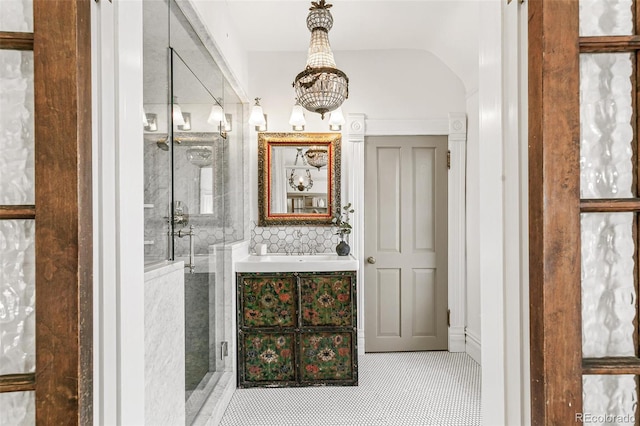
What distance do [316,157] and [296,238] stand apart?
0.78m

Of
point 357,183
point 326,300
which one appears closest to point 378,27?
point 357,183

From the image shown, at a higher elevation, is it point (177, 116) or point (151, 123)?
point (177, 116)

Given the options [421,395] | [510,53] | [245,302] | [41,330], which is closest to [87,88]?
[41,330]

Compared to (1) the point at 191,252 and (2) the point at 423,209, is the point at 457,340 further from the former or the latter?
(1) the point at 191,252

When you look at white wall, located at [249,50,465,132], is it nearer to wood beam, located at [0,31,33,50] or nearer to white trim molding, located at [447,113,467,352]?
white trim molding, located at [447,113,467,352]

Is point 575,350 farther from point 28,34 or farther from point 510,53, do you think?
point 28,34

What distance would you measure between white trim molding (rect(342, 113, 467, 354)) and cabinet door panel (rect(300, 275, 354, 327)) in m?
→ 0.71

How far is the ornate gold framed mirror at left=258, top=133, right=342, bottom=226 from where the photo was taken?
352 cm

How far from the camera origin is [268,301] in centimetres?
285

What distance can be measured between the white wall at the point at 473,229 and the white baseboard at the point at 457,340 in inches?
1.9

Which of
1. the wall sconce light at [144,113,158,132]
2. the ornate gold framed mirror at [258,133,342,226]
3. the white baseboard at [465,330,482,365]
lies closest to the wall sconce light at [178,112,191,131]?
the wall sconce light at [144,113,158,132]

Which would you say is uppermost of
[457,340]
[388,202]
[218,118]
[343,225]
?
[218,118]

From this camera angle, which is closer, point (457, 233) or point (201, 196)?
point (201, 196)

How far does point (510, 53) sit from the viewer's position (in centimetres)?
83
